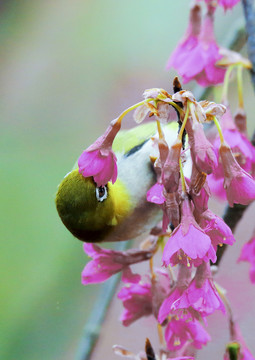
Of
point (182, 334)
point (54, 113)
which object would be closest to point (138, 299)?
point (182, 334)

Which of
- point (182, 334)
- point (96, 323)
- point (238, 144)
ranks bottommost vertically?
point (96, 323)

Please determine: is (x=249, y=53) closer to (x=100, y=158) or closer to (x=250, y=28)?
(x=250, y=28)

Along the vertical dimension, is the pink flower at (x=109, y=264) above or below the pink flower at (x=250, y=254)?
above

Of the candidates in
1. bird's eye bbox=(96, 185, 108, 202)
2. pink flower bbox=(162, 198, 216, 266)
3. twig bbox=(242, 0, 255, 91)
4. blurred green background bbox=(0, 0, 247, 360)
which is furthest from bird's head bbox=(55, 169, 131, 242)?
blurred green background bbox=(0, 0, 247, 360)

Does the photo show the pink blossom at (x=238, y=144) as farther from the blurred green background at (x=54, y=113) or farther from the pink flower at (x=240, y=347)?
the blurred green background at (x=54, y=113)

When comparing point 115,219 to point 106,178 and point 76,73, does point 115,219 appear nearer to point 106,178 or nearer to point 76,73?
point 106,178

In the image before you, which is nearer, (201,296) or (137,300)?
(201,296)

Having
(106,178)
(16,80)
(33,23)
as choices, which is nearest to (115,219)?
(106,178)

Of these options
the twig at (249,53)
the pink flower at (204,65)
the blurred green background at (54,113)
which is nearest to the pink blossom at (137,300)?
the twig at (249,53)
